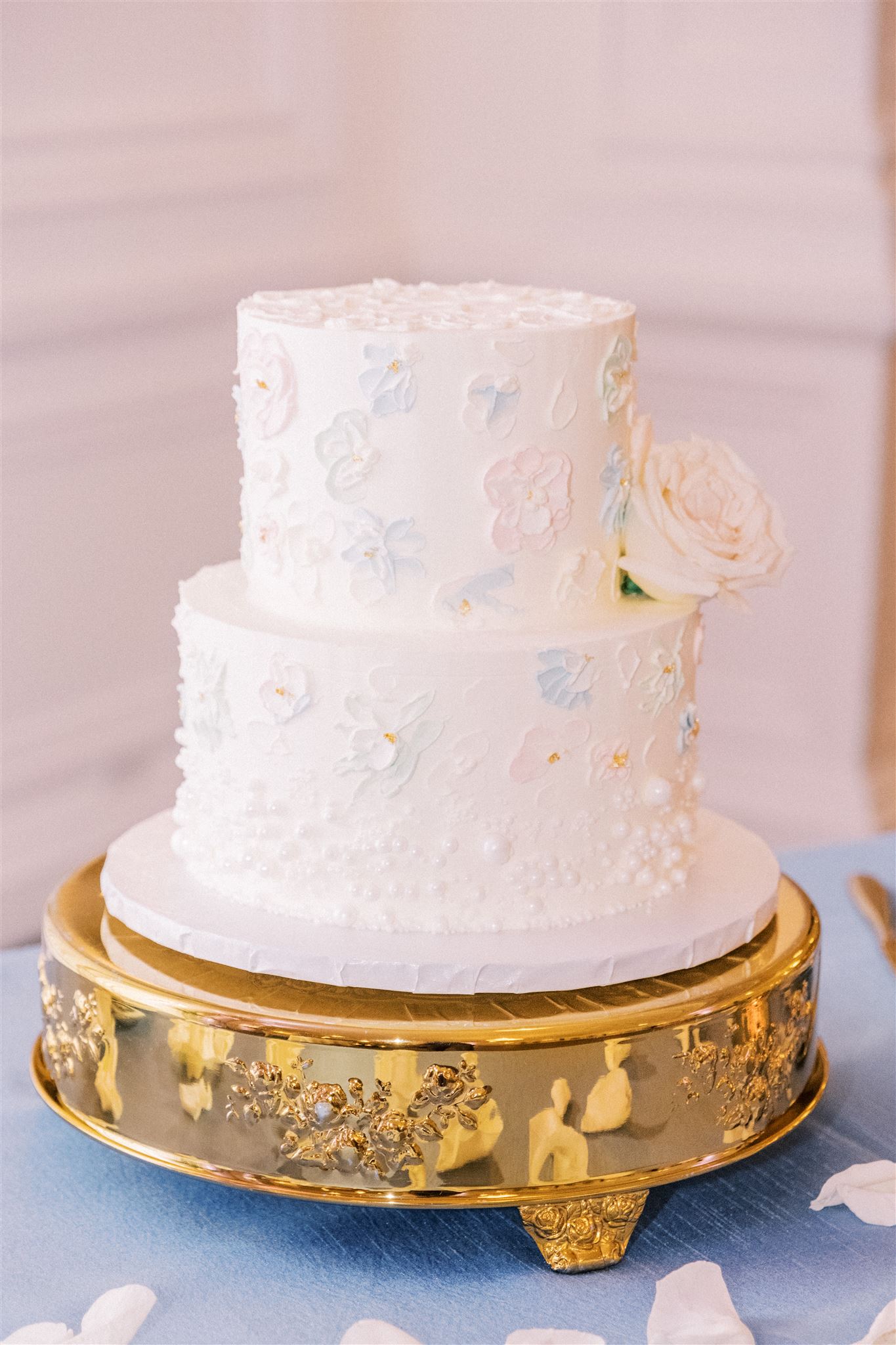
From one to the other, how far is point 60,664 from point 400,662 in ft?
6.56

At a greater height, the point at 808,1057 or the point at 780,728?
the point at 808,1057

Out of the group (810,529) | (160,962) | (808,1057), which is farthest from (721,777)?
(160,962)

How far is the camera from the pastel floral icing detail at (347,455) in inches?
53.7

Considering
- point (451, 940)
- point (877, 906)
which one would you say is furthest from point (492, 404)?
point (877, 906)

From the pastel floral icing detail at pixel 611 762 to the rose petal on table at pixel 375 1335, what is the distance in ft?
1.58

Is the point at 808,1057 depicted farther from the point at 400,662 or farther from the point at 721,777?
the point at 721,777

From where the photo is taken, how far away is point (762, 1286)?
1256 mm

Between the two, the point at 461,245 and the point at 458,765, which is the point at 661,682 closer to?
the point at 458,765

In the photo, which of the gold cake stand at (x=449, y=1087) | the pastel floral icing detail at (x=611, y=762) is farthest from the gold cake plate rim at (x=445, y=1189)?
the pastel floral icing detail at (x=611, y=762)

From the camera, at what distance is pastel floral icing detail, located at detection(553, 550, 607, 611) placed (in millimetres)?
1420

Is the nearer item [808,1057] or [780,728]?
[808,1057]

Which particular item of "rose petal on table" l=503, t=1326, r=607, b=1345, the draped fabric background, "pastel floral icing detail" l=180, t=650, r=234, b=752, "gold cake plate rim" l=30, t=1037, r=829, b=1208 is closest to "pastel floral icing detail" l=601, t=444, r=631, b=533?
"pastel floral icing detail" l=180, t=650, r=234, b=752

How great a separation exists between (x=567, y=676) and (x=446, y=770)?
0.44 feet

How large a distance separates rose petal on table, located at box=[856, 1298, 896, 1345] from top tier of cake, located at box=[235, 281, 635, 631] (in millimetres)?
611
